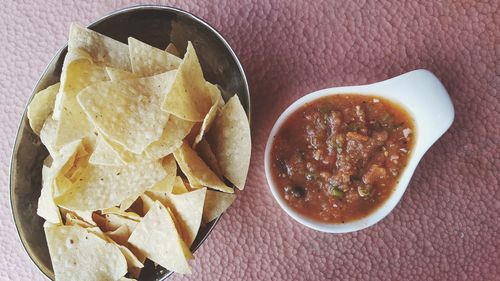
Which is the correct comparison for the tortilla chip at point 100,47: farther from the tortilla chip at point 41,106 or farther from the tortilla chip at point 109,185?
the tortilla chip at point 109,185

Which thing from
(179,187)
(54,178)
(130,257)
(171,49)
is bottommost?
(130,257)

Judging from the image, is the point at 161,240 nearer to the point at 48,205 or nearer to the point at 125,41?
the point at 48,205

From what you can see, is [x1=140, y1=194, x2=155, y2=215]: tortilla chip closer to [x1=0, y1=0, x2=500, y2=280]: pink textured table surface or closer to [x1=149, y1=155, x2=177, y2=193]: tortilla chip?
[x1=149, y1=155, x2=177, y2=193]: tortilla chip

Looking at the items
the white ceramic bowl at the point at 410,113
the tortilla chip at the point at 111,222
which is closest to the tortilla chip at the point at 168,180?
the tortilla chip at the point at 111,222

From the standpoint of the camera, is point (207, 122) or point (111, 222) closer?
point (207, 122)

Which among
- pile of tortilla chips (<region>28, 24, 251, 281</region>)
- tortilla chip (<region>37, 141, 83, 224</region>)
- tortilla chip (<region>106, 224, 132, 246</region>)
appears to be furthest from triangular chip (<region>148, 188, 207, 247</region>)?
tortilla chip (<region>37, 141, 83, 224</region>)

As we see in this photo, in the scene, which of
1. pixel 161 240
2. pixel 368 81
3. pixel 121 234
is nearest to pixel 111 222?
pixel 121 234

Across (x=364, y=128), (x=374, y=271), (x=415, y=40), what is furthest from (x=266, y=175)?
(x=415, y=40)

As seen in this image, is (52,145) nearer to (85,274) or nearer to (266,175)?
(85,274)
